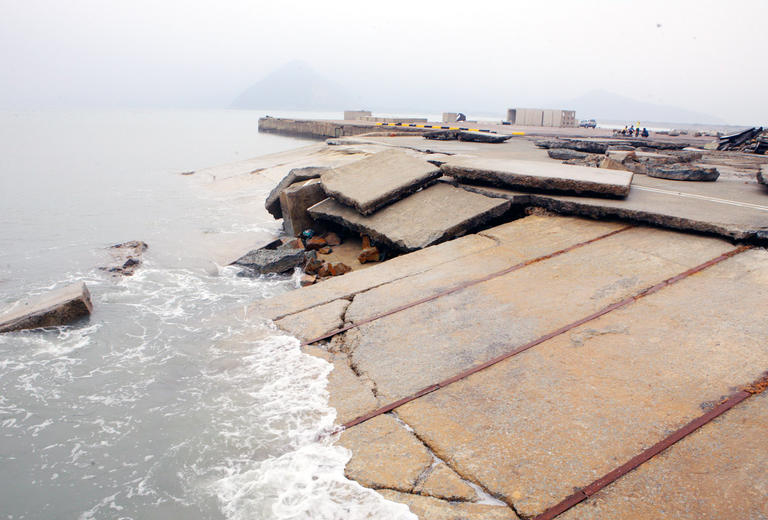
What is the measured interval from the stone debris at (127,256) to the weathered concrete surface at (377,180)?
3.01m

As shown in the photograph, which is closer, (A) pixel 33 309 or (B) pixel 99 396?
(B) pixel 99 396

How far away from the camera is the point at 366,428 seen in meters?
2.74

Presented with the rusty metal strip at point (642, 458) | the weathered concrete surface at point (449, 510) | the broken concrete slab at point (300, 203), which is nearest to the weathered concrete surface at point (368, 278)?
the weathered concrete surface at point (449, 510)

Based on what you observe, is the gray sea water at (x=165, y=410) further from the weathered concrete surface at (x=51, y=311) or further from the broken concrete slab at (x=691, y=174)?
the broken concrete slab at (x=691, y=174)

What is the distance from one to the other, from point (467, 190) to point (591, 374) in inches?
149

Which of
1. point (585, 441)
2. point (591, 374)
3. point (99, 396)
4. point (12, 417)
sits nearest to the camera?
point (585, 441)

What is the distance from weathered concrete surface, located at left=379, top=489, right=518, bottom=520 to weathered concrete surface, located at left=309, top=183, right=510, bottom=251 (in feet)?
11.1

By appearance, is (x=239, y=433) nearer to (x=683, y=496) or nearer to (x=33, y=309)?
(x=683, y=496)

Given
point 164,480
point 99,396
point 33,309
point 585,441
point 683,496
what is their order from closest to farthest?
point 683,496 → point 585,441 → point 164,480 → point 99,396 → point 33,309

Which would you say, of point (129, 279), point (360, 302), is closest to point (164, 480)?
point (360, 302)

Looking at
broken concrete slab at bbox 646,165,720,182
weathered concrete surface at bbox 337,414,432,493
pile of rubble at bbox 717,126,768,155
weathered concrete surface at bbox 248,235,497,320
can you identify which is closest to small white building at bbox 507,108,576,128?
pile of rubble at bbox 717,126,768,155

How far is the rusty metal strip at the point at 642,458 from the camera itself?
80.1 inches

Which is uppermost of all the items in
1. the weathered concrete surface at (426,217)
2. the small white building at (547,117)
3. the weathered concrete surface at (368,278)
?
the small white building at (547,117)

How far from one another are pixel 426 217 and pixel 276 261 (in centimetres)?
210
